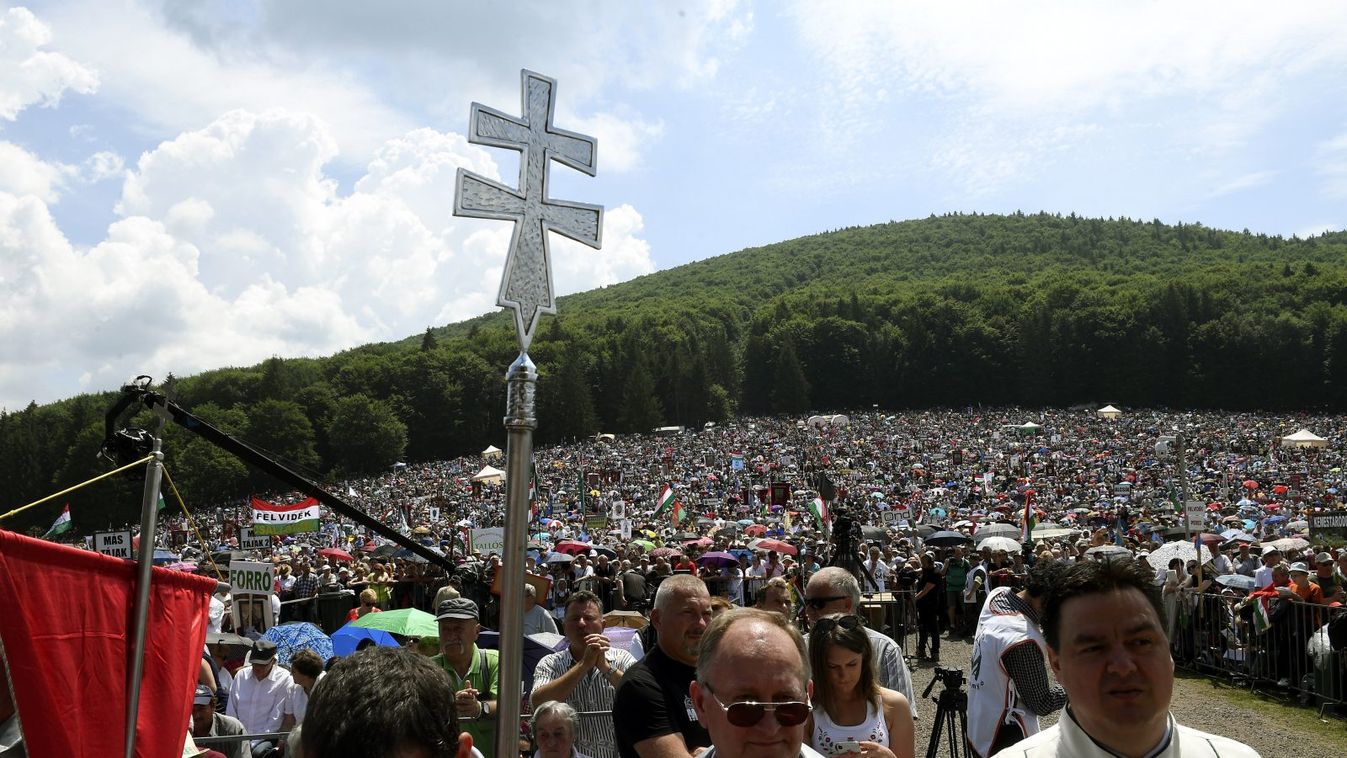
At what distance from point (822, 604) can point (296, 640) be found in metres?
5.75

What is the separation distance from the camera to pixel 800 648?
2.71 meters

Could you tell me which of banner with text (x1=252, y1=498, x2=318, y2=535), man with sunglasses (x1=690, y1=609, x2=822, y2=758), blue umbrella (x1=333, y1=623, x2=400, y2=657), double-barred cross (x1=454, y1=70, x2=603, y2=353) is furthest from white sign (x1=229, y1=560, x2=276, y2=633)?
banner with text (x1=252, y1=498, x2=318, y2=535)

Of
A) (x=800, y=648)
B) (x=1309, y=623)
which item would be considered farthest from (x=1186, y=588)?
(x=800, y=648)

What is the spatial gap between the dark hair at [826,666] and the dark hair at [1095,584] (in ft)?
4.48

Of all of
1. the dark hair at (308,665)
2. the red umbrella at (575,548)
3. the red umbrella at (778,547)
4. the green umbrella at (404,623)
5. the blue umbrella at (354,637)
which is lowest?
the red umbrella at (575,548)

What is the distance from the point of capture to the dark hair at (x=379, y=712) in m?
2.13

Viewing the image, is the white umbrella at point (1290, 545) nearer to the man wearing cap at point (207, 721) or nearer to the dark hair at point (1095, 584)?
the man wearing cap at point (207, 721)

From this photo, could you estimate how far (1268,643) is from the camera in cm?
1180

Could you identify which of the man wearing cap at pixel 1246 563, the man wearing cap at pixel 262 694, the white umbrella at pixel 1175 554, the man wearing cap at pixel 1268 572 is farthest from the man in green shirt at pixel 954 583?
the man wearing cap at pixel 262 694

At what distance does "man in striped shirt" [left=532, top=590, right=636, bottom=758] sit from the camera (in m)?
4.93

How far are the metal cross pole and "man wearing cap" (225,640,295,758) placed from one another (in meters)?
4.57

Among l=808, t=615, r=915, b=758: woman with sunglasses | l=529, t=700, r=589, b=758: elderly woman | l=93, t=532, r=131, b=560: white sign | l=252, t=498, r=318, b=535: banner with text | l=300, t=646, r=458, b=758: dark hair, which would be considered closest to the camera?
l=300, t=646, r=458, b=758: dark hair

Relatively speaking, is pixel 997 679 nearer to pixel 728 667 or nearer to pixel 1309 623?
pixel 728 667

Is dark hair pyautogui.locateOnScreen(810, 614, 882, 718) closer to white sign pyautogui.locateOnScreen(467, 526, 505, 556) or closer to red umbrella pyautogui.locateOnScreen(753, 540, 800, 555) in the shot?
white sign pyautogui.locateOnScreen(467, 526, 505, 556)
